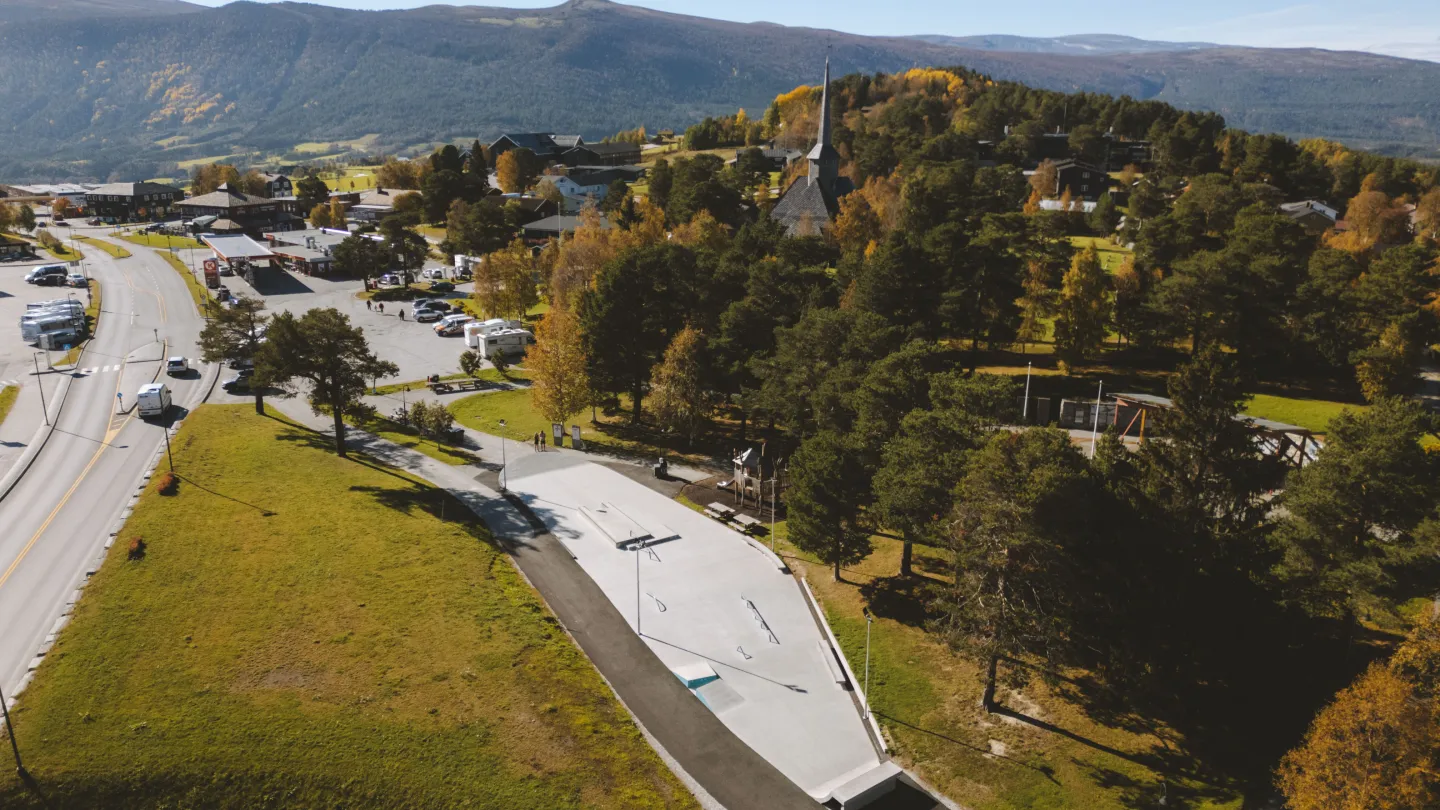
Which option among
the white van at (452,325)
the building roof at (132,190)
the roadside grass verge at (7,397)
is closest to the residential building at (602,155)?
the building roof at (132,190)

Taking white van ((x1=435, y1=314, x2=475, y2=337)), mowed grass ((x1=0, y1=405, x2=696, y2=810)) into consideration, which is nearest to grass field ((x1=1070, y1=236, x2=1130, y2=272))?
white van ((x1=435, y1=314, x2=475, y2=337))

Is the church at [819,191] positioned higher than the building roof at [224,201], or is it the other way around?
the church at [819,191]

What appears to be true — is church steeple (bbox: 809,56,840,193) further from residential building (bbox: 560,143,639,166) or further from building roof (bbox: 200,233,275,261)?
residential building (bbox: 560,143,639,166)

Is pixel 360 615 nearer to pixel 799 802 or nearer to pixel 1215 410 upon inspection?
pixel 799 802

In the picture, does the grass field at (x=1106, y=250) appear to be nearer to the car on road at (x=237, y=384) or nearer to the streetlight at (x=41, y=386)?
the car on road at (x=237, y=384)

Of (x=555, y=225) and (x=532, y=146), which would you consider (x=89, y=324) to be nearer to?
(x=555, y=225)
